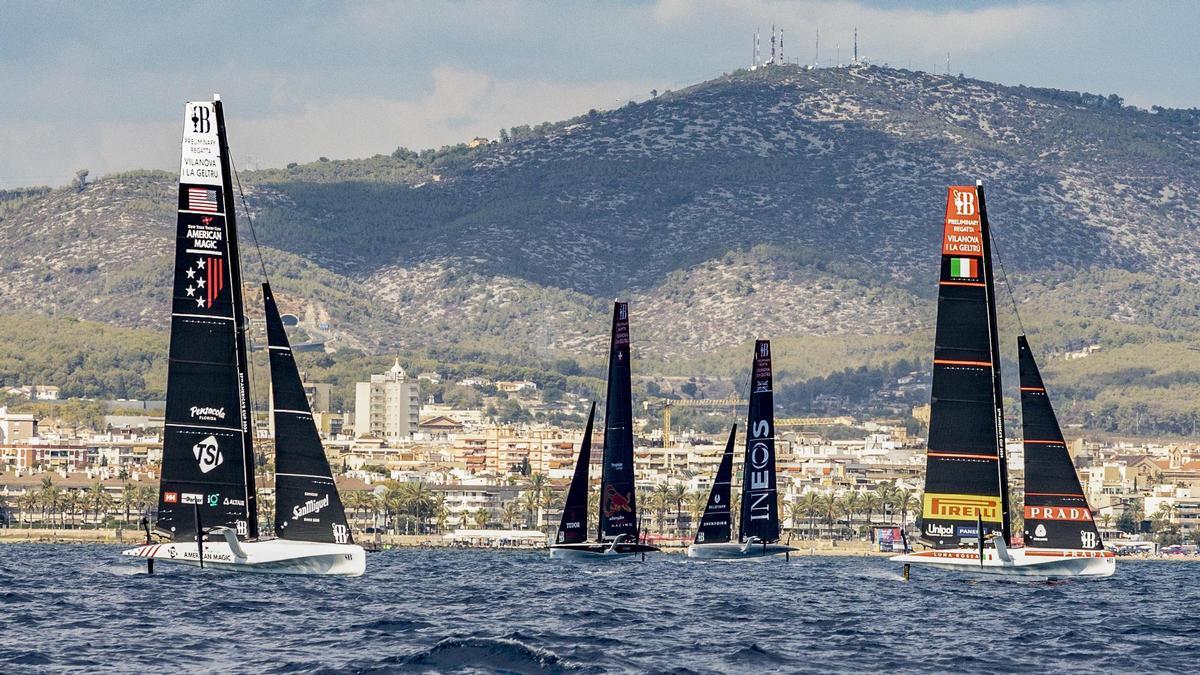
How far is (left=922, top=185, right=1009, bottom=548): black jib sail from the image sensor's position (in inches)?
2625

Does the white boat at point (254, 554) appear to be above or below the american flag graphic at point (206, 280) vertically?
below

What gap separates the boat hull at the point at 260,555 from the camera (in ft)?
184

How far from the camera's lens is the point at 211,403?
2237 inches

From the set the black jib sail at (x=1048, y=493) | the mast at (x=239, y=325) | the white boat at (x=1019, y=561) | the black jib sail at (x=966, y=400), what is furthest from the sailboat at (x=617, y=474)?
the mast at (x=239, y=325)

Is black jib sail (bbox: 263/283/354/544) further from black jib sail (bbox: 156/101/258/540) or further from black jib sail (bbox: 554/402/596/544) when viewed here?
black jib sail (bbox: 554/402/596/544)

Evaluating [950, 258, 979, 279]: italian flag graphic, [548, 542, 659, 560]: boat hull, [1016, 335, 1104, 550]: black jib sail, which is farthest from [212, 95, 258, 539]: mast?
[548, 542, 659, 560]: boat hull

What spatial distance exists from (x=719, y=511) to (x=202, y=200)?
2068 inches

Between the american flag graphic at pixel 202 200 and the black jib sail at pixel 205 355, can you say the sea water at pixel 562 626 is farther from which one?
the american flag graphic at pixel 202 200

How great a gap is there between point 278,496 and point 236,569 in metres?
2.18

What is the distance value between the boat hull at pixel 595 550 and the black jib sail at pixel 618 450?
59 centimetres

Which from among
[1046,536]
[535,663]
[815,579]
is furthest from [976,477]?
[535,663]

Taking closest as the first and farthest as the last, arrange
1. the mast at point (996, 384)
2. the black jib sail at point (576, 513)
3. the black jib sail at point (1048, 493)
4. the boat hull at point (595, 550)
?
the mast at point (996, 384) → the black jib sail at point (1048, 493) → the boat hull at point (595, 550) → the black jib sail at point (576, 513)

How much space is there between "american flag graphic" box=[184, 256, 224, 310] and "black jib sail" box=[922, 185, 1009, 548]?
22103 millimetres

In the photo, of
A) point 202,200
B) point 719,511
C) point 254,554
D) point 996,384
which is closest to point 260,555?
point 254,554
